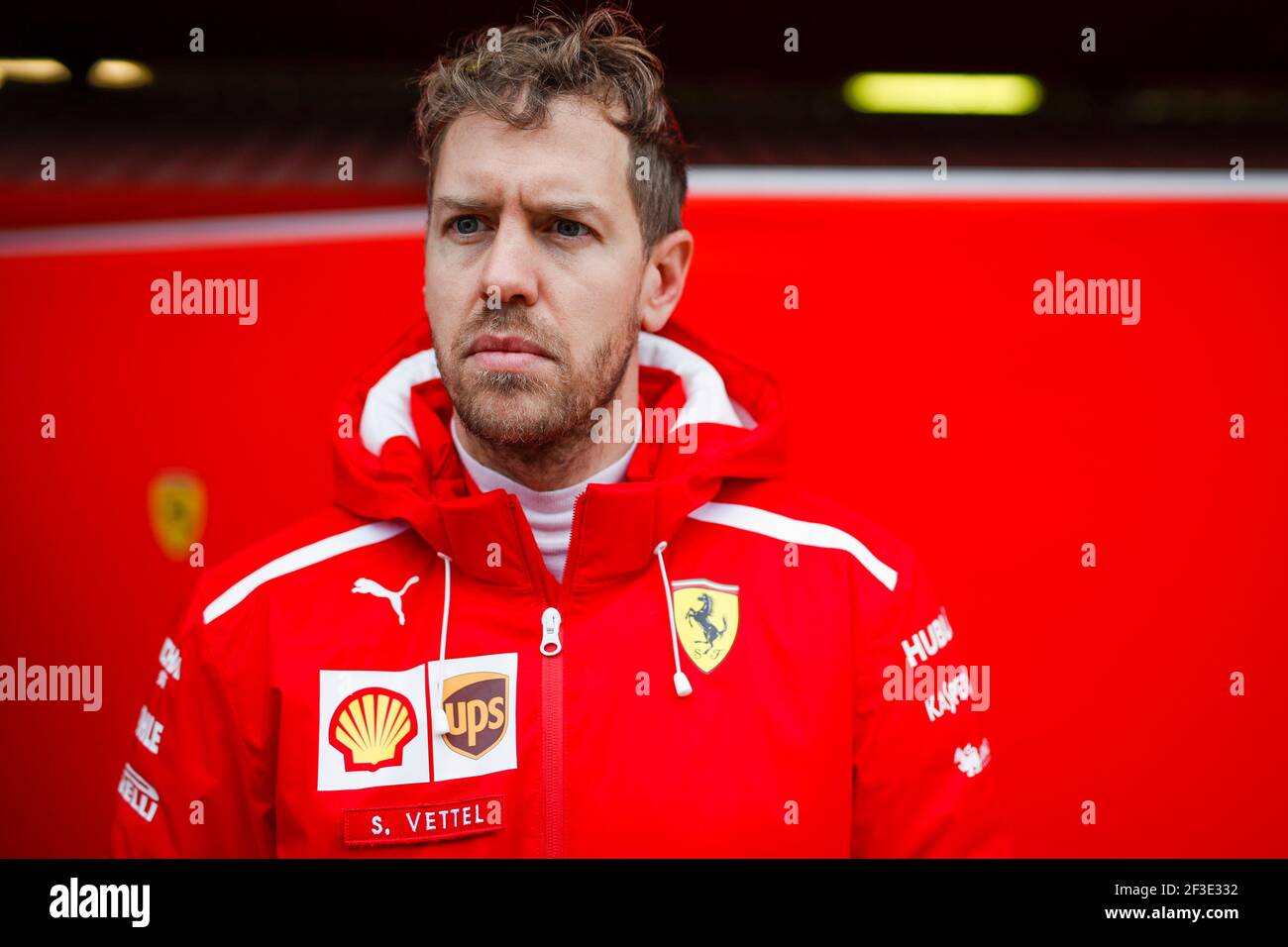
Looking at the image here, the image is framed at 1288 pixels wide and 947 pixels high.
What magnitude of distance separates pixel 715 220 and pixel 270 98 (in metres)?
0.77

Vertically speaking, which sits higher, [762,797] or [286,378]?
[286,378]

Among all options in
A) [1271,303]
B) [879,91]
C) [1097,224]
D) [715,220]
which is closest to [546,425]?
[715,220]

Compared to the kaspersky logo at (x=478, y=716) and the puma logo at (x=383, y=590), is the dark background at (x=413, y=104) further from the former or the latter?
the kaspersky logo at (x=478, y=716)

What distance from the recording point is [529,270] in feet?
3.53

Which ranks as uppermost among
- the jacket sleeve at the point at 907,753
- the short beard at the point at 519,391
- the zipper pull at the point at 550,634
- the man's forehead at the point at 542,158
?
the man's forehead at the point at 542,158

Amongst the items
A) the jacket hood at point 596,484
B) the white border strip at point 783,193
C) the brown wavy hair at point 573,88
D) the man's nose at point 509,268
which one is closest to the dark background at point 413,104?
the white border strip at point 783,193

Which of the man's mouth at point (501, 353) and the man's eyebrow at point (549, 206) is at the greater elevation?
the man's eyebrow at point (549, 206)

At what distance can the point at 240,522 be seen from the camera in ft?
5.28

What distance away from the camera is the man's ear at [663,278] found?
47.5 inches

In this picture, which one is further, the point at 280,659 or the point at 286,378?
the point at 286,378

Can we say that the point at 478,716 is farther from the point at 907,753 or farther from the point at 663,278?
the point at 663,278

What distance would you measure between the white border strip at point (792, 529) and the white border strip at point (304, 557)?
1.16ft
